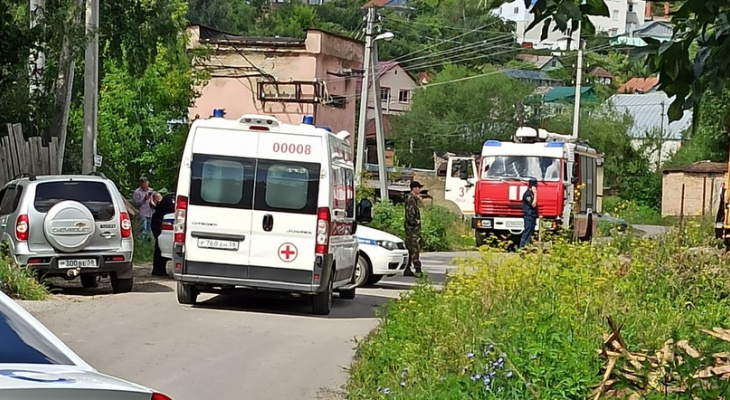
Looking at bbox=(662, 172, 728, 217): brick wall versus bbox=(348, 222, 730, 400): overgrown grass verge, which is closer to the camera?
bbox=(348, 222, 730, 400): overgrown grass verge

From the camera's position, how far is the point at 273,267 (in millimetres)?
14203

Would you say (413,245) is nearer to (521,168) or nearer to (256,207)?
(521,168)

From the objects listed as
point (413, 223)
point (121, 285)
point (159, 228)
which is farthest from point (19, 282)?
point (413, 223)

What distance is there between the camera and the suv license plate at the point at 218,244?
561 inches

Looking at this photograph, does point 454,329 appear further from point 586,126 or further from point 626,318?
point 586,126

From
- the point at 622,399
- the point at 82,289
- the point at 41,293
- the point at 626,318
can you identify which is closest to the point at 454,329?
the point at 626,318

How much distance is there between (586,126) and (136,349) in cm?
5983

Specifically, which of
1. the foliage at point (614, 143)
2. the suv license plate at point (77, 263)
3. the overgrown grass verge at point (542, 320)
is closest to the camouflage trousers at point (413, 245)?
the suv license plate at point (77, 263)

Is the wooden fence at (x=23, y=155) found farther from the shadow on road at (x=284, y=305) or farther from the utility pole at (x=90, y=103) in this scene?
the shadow on road at (x=284, y=305)

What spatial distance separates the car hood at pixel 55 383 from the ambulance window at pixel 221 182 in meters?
10.1

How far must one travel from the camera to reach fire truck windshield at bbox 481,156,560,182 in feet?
97.0

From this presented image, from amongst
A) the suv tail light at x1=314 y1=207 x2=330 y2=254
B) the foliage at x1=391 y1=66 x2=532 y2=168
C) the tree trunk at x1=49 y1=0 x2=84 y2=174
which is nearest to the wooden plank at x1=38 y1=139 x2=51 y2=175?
the tree trunk at x1=49 y1=0 x2=84 y2=174

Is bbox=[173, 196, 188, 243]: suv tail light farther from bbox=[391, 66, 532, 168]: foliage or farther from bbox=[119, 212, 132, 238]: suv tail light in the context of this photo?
bbox=[391, 66, 532, 168]: foliage

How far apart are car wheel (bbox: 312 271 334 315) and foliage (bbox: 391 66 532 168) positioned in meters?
59.8
